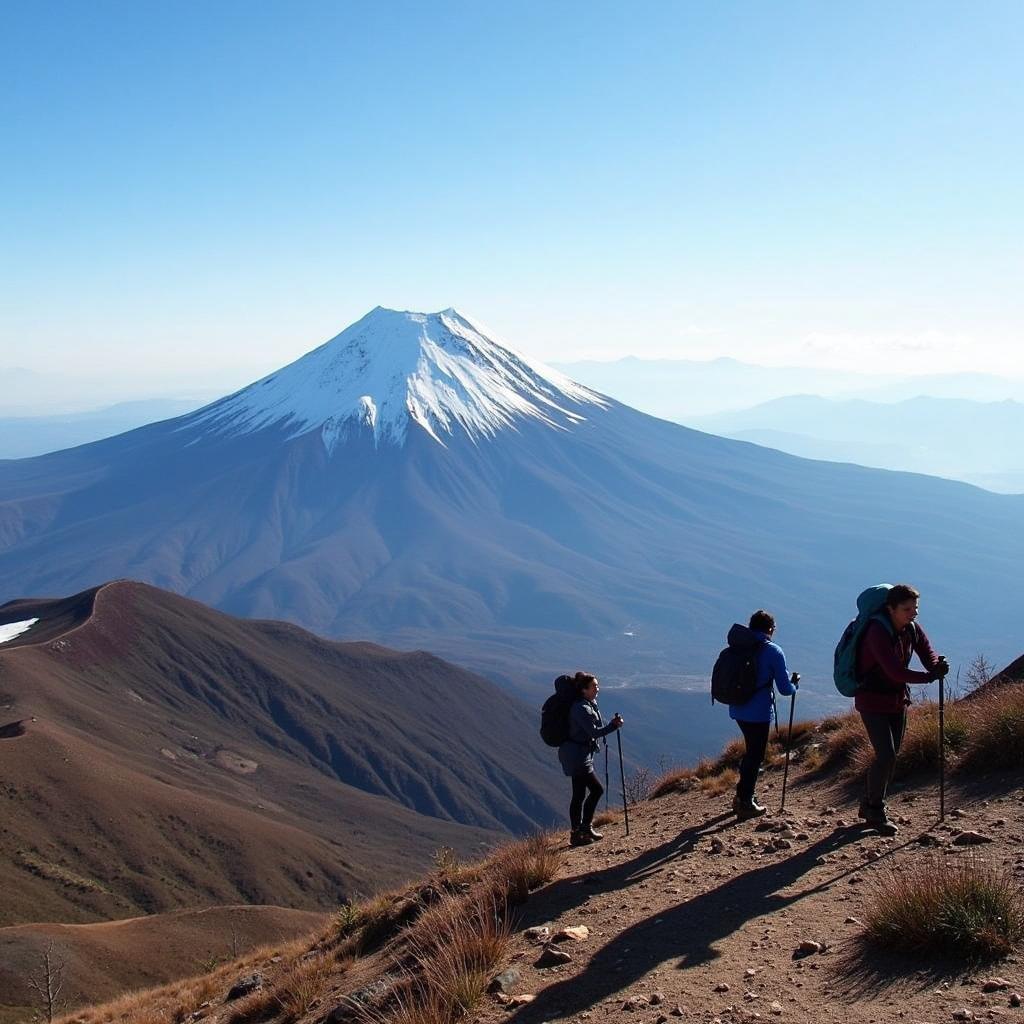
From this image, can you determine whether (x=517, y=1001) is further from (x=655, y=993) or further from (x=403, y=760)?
(x=403, y=760)

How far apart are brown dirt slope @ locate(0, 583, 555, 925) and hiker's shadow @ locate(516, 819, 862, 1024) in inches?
1602

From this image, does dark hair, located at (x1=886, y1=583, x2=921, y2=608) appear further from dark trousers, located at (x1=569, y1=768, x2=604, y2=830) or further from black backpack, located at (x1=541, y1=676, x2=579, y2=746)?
dark trousers, located at (x1=569, y1=768, x2=604, y2=830)

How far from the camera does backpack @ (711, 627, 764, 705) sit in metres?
7.84

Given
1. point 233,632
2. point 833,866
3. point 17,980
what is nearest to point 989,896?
point 833,866

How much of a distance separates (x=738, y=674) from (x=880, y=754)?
4.16ft

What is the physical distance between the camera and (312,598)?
197500 mm

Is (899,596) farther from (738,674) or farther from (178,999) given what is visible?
(178,999)

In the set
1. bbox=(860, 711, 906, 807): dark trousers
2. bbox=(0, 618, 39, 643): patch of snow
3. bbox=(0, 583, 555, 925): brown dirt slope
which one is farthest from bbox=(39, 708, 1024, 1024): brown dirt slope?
bbox=(0, 618, 39, 643): patch of snow

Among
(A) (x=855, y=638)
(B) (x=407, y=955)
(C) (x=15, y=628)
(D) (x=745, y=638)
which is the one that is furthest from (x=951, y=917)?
(C) (x=15, y=628)

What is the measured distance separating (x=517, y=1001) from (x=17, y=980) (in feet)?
96.1

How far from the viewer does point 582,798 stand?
9.33 meters

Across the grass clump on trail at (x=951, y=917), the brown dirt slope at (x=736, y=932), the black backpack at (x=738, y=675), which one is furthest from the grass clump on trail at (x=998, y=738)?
the grass clump on trail at (x=951, y=917)

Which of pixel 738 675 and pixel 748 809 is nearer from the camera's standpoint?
pixel 738 675

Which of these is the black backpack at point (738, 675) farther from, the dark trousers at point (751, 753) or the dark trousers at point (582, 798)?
the dark trousers at point (582, 798)
